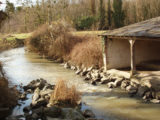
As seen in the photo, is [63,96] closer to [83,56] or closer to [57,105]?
[57,105]

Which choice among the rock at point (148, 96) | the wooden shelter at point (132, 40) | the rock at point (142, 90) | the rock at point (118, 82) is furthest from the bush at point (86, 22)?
the rock at point (148, 96)

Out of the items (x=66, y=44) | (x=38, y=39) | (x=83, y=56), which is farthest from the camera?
(x=38, y=39)

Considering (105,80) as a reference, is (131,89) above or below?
below

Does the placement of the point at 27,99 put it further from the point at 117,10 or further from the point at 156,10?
the point at 117,10

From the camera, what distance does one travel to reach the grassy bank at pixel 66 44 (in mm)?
17750

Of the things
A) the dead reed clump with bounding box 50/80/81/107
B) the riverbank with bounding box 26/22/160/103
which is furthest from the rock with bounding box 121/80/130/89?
the dead reed clump with bounding box 50/80/81/107

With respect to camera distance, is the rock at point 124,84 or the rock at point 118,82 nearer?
the rock at point 124,84

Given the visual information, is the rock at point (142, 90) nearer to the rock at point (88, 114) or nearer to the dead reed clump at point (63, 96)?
the rock at point (88, 114)

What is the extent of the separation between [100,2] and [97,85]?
25.2 m

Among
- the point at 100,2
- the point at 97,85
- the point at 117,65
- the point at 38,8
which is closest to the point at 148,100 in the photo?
the point at 97,85

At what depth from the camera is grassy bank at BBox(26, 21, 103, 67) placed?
17.8 m

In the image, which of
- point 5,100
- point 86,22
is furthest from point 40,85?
point 86,22

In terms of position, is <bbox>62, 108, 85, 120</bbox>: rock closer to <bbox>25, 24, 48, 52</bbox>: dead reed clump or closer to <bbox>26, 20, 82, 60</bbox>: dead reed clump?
<bbox>26, 20, 82, 60</bbox>: dead reed clump

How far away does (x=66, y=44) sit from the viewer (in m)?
22.8
